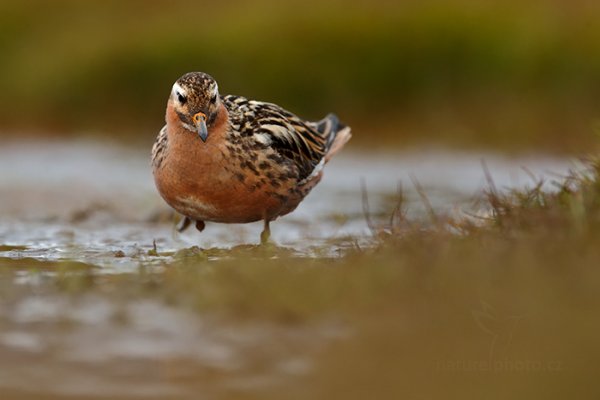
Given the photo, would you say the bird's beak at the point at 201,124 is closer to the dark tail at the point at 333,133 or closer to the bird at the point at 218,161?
the bird at the point at 218,161

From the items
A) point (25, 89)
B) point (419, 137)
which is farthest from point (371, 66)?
point (25, 89)

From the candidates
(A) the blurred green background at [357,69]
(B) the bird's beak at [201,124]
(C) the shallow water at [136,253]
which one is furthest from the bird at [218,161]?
(A) the blurred green background at [357,69]

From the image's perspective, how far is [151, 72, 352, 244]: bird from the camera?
9.12 metres

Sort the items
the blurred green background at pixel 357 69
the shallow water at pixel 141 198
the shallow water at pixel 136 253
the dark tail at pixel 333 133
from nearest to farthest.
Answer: the shallow water at pixel 136 253, the shallow water at pixel 141 198, the dark tail at pixel 333 133, the blurred green background at pixel 357 69

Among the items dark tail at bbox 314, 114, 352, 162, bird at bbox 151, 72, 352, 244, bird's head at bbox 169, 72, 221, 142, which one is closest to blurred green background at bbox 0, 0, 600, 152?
dark tail at bbox 314, 114, 352, 162

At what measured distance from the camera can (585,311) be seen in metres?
6.10

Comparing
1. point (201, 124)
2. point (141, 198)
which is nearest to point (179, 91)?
point (201, 124)

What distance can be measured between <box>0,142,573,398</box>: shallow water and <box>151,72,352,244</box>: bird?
45cm

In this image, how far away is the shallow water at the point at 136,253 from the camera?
18.6 feet

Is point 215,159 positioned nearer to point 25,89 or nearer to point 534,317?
point 534,317

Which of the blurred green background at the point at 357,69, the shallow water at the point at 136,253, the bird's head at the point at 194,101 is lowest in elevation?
the shallow water at the point at 136,253

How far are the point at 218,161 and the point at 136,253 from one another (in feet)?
3.24

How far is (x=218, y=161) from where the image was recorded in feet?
30.0

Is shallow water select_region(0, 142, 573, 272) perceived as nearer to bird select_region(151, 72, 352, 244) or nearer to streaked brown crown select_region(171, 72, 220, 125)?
bird select_region(151, 72, 352, 244)
